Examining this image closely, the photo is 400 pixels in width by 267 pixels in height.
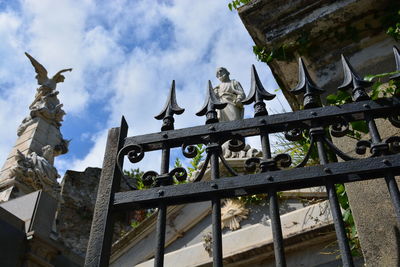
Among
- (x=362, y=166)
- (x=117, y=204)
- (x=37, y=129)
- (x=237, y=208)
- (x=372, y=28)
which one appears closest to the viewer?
(x=362, y=166)

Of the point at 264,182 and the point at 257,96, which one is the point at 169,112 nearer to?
the point at 257,96

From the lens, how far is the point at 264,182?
1.80 m

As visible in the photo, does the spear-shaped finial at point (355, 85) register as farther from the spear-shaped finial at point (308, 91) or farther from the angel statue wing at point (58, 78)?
the angel statue wing at point (58, 78)

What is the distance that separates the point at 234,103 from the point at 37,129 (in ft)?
12.5

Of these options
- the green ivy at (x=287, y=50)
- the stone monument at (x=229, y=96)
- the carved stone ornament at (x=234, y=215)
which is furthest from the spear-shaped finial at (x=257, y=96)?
the stone monument at (x=229, y=96)

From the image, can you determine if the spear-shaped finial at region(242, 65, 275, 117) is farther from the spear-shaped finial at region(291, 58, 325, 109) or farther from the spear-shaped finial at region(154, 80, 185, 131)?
the spear-shaped finial at region(154, 80, 185, 131)

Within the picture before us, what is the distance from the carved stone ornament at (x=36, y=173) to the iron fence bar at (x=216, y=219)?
229 inches

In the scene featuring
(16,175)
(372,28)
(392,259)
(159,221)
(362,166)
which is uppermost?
(16,175)

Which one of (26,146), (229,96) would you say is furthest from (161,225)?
(26,146)

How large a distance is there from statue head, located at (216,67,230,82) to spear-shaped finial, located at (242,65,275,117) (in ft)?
19.2

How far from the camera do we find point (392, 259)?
1.82m

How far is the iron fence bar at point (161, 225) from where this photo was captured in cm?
175

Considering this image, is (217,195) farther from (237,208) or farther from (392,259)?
(237,208)

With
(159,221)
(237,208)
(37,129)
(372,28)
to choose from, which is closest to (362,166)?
(159,221)
